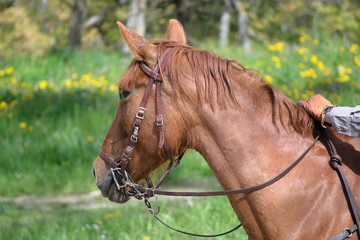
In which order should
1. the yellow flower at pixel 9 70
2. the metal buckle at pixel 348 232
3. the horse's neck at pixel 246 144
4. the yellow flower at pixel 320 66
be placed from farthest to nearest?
1. the yellow flower at pixel 9 70
2. the yellow flower at pixel 320 66
3. the horse's neck at pixel 246 144
4. the metal buckle at pixel 348 232

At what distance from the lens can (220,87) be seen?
82.0 inches

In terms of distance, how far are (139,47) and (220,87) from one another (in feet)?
1.54

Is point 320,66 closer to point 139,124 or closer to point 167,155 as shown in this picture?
point 167,155

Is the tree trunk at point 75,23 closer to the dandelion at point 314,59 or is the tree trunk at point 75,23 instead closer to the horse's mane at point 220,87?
the dandelion at point 314,59

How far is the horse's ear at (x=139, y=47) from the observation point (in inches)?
81.3

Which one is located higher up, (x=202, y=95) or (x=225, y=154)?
(x=202, y=95)

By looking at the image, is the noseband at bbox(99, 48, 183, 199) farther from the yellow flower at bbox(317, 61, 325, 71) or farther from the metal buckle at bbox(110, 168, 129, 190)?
the yellow flower at bbox(317, 61, 325, 71)

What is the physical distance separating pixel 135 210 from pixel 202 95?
8.79 feet

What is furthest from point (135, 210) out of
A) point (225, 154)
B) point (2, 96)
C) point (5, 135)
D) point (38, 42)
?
point (38, 42)

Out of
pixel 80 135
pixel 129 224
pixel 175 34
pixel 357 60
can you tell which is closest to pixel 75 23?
pixel 80 135

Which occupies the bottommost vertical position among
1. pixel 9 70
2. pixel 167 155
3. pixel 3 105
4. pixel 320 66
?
pixel 3 105

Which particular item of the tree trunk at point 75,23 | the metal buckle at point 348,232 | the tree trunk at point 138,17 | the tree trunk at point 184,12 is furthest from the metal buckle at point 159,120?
the tree trunk at point 75,23

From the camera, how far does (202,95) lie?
208cm

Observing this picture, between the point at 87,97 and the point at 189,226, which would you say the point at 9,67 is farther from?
the point at 189,226
